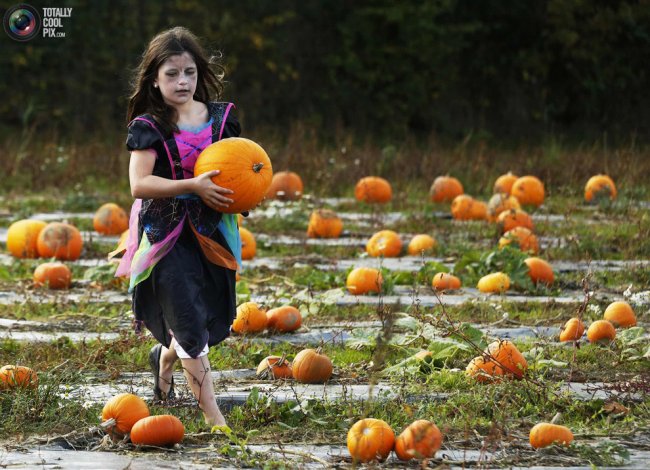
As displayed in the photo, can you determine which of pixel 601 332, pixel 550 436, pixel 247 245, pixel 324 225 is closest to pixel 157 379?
pixel 550 436

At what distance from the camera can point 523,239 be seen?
7.09m

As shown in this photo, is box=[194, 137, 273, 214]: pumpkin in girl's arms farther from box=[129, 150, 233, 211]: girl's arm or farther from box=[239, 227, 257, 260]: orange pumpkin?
box=[239, 227, 257, 260]: orange pumpkin

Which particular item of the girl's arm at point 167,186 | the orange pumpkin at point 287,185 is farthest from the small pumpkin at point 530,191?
the girl's arm at point 167,186

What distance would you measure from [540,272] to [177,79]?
118 inches

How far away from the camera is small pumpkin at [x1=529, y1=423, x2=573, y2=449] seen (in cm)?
344

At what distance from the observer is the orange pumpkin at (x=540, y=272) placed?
6375 mm

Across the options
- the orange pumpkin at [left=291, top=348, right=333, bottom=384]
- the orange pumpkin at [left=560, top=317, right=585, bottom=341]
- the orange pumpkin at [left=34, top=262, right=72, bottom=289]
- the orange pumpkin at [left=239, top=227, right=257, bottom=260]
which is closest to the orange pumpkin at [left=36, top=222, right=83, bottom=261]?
the orange pumpkin at [left=34, top=262, right=72, bottom=289]

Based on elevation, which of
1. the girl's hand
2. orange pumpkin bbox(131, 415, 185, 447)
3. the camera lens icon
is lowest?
orange pumpkin bbox(131, 415, 185, 447)

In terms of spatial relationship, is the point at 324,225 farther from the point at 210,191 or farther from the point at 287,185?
the point at 210,191

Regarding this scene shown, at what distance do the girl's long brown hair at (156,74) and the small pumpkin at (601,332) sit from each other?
6.69ft

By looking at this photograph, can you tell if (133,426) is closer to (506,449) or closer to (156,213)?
(156,213)

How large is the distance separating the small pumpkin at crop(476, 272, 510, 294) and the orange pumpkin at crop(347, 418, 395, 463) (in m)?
2.94

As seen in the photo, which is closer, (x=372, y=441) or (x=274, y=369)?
(x=372, y=441)

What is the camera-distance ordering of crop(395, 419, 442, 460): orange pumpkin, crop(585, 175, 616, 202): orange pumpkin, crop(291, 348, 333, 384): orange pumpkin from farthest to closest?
crop(585, 175, 616, 202): orange pumpkin
crop(291, 348, 333, 384): orange pumpkin
crop(395, 419, 442, 460): orange pumpkin
